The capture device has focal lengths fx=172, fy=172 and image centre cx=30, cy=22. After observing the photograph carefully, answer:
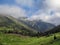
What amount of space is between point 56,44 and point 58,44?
5.19 ft

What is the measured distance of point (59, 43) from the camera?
13700 cm

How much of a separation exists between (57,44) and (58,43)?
3.16 metres

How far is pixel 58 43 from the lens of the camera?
137m

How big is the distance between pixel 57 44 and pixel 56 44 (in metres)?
0.81

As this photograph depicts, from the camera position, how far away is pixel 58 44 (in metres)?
134

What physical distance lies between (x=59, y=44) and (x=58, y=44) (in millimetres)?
924

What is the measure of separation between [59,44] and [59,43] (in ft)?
8.07

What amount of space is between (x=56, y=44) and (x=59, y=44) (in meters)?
2.47

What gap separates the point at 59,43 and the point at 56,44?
4.05m

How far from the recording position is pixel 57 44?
439 ft

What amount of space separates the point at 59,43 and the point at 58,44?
10.0ft
